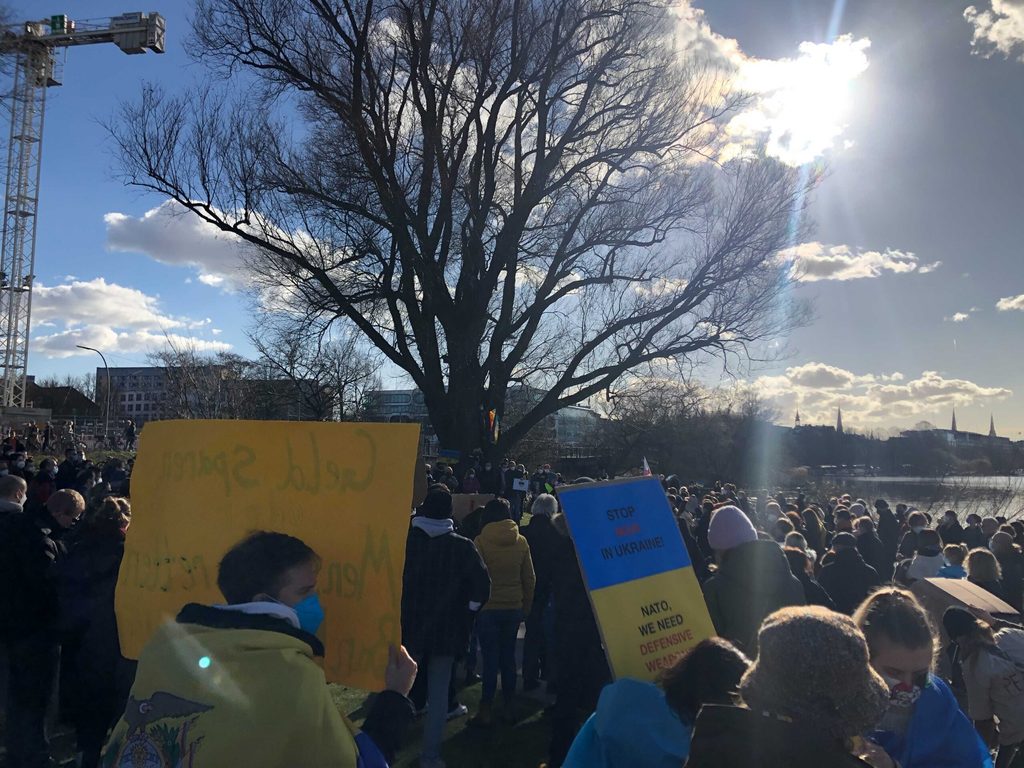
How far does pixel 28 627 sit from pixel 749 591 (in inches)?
172

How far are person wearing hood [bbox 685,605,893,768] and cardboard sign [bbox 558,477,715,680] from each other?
0.93 metres

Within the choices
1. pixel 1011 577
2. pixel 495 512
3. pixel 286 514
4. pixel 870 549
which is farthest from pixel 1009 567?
pixel 286 514

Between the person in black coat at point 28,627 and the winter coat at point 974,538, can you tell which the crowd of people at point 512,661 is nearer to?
the person in black coat at point 28,627

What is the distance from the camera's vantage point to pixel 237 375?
50625 millimetres

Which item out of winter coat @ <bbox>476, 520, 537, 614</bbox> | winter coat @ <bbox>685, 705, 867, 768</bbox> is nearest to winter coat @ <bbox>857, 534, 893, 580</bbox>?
winter coat @ <bbox>476, 520, 537, 614</bbox>

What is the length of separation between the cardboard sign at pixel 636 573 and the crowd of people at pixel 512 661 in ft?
0.70

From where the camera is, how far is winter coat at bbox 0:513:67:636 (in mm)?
4559

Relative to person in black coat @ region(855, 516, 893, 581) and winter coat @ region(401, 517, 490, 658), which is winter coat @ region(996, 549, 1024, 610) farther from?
winter coat @ region(401, 517, 490, 658)

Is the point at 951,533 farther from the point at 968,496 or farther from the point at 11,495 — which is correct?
the point at 968,496

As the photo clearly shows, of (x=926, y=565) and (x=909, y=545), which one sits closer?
Result: (x=926, y=565)

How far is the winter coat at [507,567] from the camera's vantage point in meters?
6.36

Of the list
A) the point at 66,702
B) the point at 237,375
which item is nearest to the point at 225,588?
the point at 66,702

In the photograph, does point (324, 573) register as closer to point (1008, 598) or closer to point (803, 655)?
point (803, 655)

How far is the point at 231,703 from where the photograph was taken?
1.74 m
